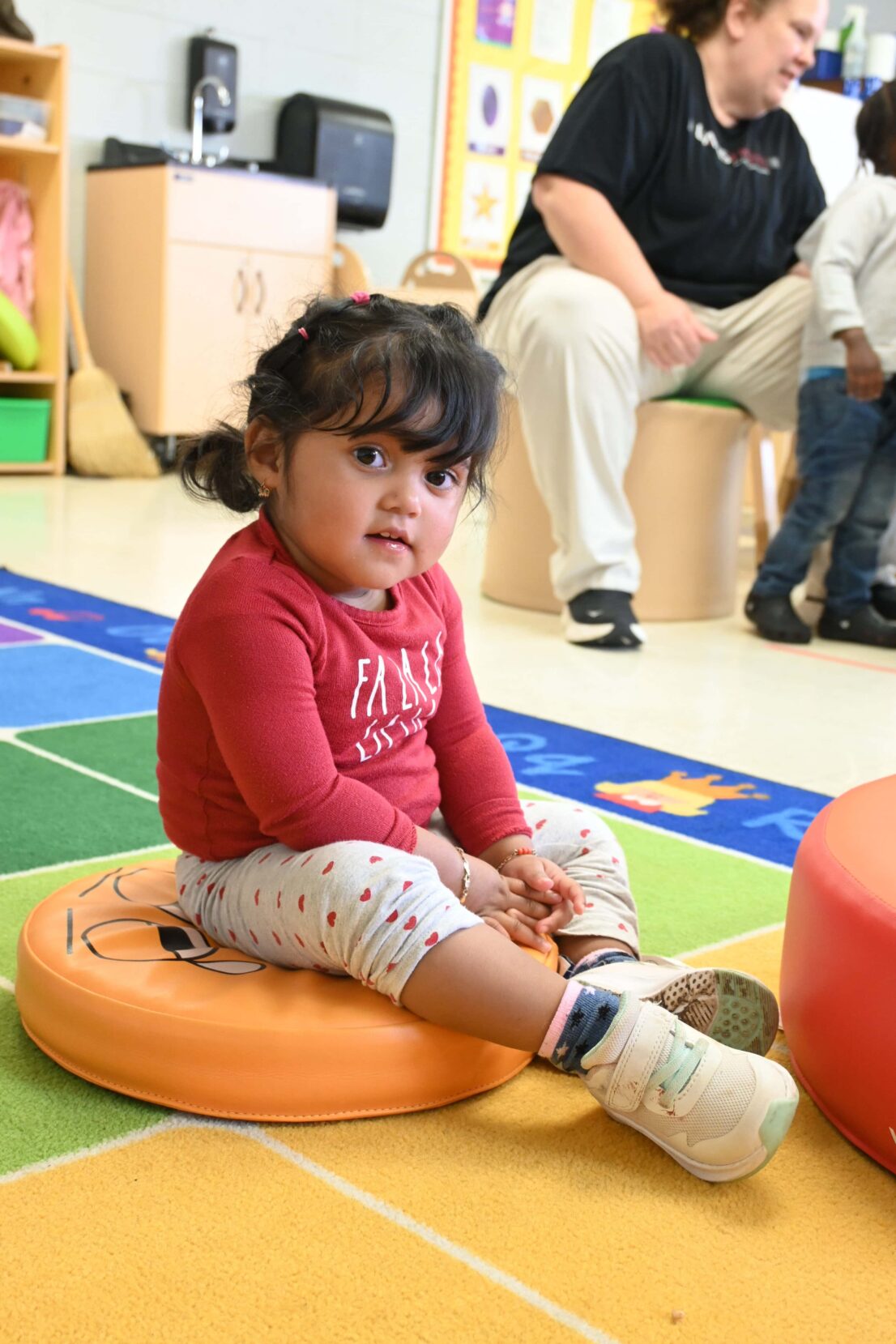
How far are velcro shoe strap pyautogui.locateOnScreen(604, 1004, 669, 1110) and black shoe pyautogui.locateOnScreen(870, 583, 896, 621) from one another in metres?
1.99

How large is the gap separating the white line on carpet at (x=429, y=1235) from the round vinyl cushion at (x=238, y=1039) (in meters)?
0.03

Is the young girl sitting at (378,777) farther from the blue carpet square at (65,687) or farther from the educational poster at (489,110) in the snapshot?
the educational poster at (489,110)

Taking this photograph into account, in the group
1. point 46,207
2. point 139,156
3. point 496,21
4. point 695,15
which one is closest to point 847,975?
point 695,15

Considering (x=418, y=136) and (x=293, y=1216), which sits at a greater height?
(x=418, y=136)

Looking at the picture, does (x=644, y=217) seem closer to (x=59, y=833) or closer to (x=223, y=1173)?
(x=59, y=833)

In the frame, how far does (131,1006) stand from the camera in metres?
0.82

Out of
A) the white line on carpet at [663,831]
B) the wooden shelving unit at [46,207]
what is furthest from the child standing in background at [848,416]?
the wooden shelving unit at [46,207]

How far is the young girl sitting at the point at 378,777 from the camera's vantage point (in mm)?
806

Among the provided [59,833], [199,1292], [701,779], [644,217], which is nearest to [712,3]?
[644,217]

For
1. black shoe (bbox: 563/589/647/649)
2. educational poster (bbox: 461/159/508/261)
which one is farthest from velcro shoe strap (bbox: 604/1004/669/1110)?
educational poster (bbox: 461/159/508/261)

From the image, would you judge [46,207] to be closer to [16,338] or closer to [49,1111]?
[16,338]

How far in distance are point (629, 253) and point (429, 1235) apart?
6.20 ft

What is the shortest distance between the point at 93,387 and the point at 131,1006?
11.5ft

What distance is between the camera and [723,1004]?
0.88 m
